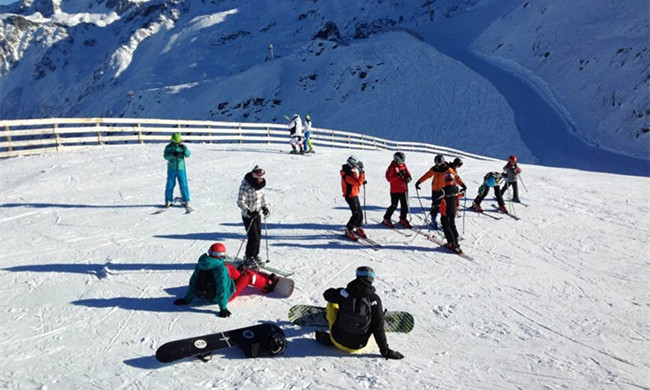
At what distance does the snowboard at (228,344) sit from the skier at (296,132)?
13805 millimetres

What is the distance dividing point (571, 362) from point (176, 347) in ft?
14.9

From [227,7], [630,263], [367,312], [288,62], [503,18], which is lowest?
[630,263]

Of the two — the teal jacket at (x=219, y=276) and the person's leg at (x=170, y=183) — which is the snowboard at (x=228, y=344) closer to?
the teal jacket at (x=219, y=276)

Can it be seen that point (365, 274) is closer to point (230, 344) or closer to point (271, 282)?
point (230, 344)

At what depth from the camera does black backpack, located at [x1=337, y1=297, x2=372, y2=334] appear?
4652 millimetres

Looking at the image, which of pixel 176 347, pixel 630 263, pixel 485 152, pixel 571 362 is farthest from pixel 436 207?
pixel 485 152

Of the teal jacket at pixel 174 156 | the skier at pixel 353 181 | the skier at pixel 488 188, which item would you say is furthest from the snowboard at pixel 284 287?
the skier at pixel 488 188

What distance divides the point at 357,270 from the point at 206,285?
2218mm

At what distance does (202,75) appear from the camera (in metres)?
82.7

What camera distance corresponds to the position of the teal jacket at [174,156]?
9.58m

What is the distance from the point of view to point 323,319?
5.41 meters

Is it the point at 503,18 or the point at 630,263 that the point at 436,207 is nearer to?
the point at 630,263

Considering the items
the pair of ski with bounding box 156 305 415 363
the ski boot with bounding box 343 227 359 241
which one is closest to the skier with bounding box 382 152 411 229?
the ski boot with bounding box 343 227 359 241

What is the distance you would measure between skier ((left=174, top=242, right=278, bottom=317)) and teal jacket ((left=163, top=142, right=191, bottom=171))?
4.43 meters
